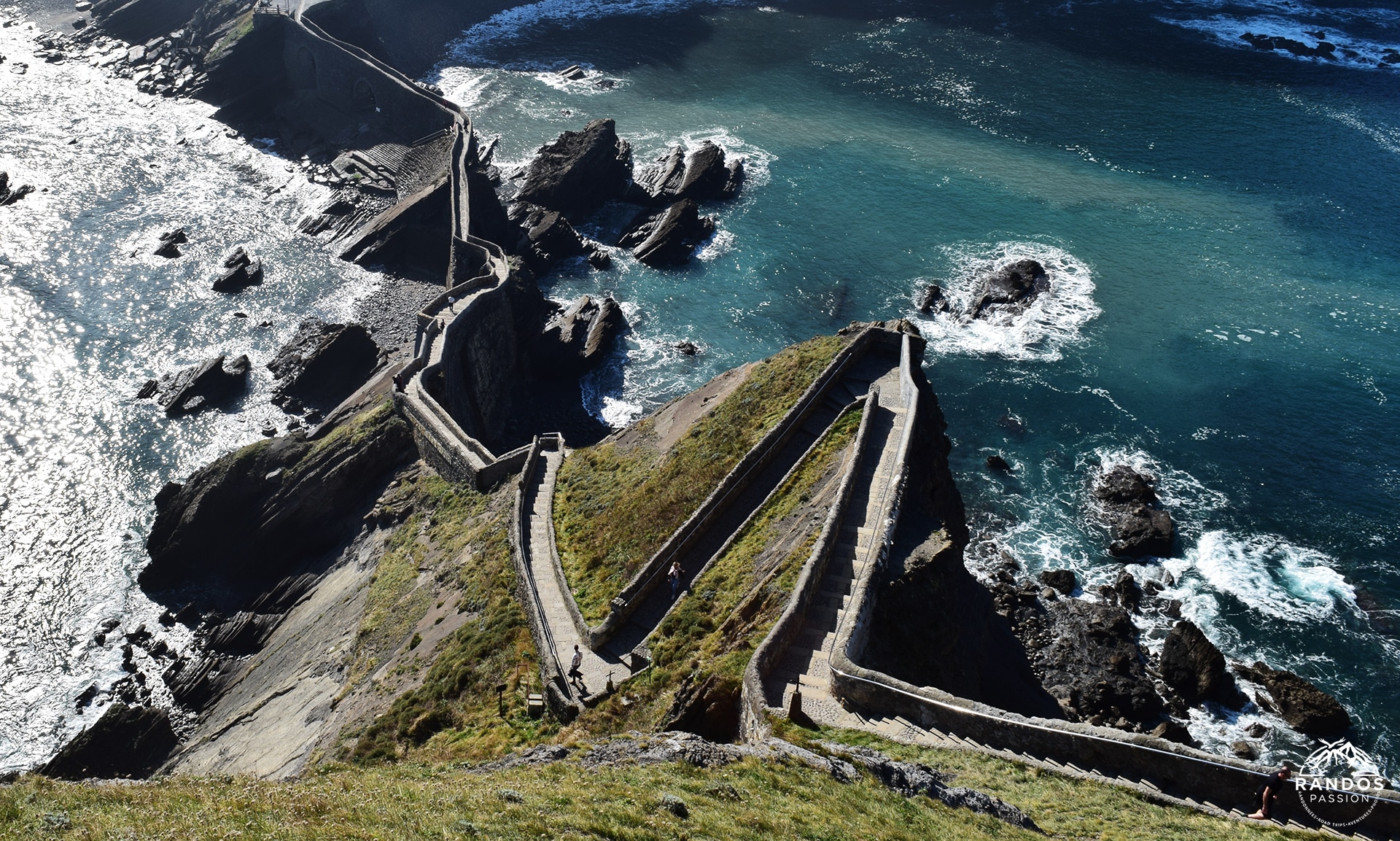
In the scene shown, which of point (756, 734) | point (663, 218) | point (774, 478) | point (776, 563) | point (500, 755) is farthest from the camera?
point (663, 218)

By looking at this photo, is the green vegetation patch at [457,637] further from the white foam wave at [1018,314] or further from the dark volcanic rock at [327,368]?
the white foam wave at [1018,314]

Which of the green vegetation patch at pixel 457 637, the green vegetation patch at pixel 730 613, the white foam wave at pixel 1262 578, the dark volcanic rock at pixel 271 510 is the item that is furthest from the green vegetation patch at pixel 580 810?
the white foam wave at pixel 1262 578

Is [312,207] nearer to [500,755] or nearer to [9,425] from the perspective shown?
[9,425]

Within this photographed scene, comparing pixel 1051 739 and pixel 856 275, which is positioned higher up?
pixel 1051 739

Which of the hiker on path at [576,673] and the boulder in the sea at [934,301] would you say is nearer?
the hiker on path at [576,673]

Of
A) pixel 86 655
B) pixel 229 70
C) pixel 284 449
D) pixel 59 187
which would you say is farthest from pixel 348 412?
pixel 229 70

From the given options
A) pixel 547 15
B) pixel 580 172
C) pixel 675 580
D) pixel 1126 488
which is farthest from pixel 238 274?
pixel 547 15
